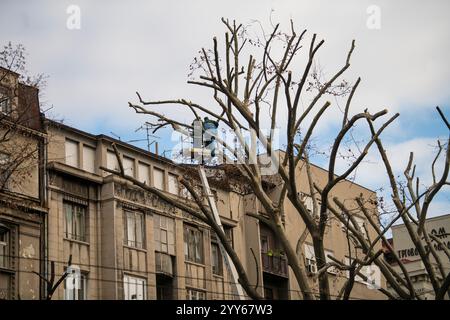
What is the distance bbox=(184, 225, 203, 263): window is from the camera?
115 feet

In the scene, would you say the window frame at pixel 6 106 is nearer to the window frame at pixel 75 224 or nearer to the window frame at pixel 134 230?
the window frame at pixel 75 224

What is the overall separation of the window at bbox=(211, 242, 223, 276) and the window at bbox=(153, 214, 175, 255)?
2698mm

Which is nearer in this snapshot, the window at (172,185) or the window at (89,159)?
the window at (89,159)

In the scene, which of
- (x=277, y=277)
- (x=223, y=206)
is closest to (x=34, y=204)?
(x=223, y=206)

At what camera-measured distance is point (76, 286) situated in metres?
30.1

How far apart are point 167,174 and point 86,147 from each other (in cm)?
409

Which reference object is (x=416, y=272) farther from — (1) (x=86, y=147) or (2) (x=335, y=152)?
(2) (x=335, y=152)

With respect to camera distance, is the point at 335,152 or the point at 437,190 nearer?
the point at 335,152

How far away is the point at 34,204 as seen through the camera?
95.0 feet

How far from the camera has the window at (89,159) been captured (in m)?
31.9

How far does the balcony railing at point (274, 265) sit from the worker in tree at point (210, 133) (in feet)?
62.7

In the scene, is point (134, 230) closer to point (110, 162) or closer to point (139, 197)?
point (139, 197)

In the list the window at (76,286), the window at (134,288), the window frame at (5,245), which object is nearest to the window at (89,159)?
the window at (76,286)

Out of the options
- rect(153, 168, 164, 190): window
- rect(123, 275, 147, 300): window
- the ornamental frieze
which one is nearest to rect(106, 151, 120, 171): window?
the ornamental frieze
